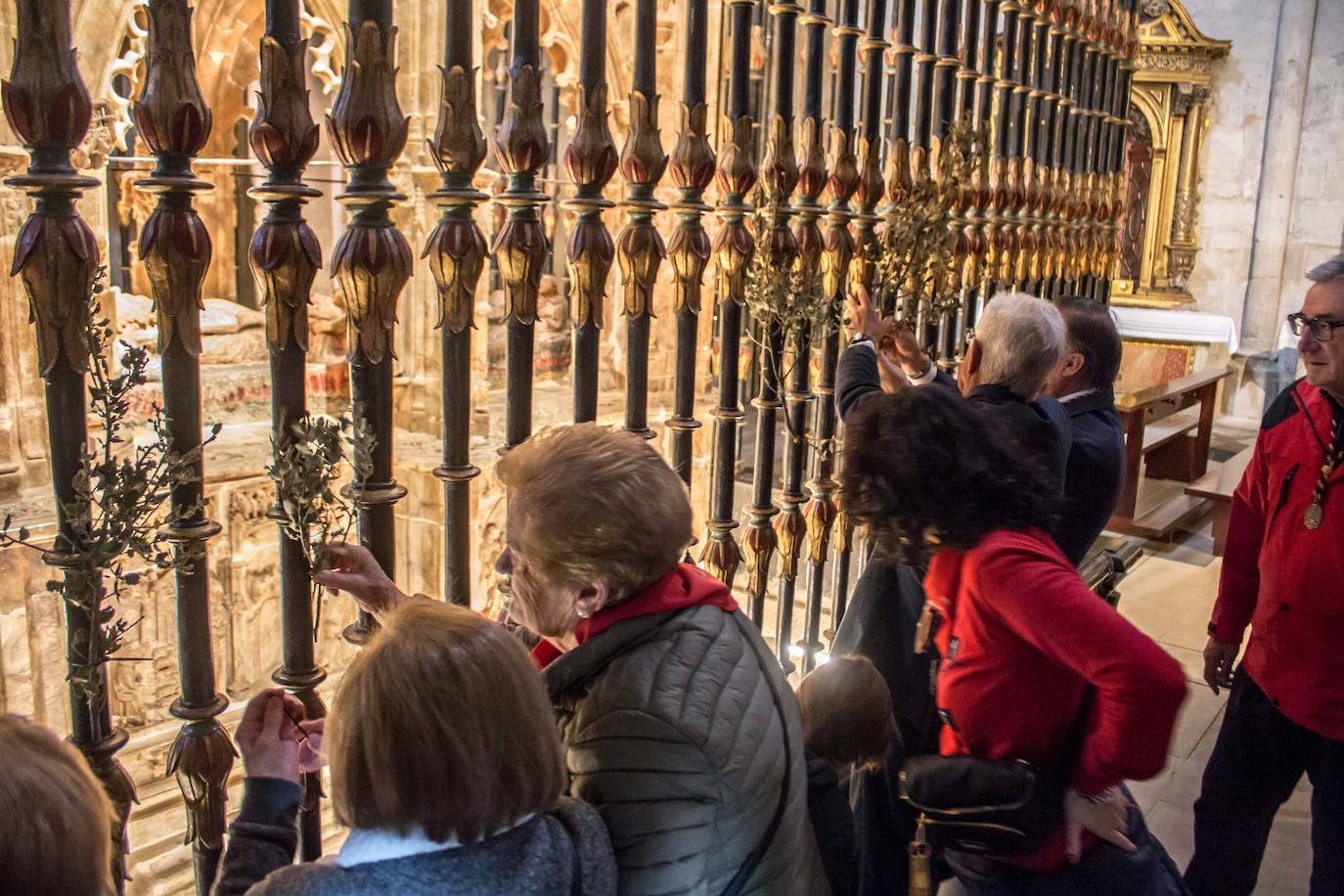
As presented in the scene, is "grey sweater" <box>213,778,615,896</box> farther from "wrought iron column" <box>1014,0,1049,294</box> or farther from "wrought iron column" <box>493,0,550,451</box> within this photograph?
"wrought iron column" <box>1014,0,1049,294</box>

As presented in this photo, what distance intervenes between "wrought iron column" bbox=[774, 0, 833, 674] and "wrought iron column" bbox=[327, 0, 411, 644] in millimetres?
1029

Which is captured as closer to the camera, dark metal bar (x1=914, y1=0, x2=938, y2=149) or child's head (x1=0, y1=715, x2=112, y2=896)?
child's head (x1=0, y1=715, x2=112, y2=896)

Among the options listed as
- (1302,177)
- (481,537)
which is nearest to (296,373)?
(481,537)

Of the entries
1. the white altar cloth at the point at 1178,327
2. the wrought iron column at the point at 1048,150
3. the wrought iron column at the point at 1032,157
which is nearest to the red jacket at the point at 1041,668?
the wrought iron column at the point at 1032,157

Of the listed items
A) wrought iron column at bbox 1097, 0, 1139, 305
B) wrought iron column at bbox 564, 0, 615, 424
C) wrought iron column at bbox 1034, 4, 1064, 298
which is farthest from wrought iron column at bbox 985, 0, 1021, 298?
wrought iron column at bbox 564, 0, 615, 424

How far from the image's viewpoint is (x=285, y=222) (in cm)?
138

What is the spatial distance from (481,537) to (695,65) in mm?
6643

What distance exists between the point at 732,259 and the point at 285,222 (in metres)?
0.97

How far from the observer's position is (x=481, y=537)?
329 inches

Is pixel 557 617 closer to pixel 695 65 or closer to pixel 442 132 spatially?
pixel 442 132

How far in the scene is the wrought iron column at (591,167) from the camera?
5.71ft

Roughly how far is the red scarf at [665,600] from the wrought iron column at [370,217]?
390 mm

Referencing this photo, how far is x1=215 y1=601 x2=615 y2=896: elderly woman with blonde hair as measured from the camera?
1.05 metres

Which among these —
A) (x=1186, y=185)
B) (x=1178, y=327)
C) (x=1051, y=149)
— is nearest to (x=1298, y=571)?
(x=1051, y=149)
